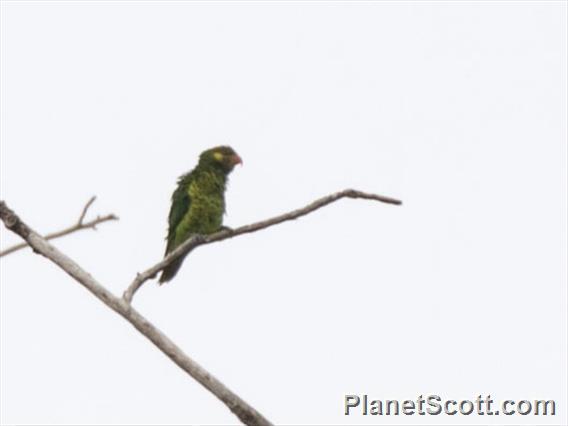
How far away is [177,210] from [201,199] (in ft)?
0.93

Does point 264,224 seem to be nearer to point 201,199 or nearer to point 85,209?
point 85,209

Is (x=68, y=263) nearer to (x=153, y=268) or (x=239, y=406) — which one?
(x=153, y=268)

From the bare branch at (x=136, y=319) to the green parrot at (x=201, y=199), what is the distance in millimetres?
4502

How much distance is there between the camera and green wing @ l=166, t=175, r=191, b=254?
898 cm

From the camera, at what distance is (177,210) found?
29.6 feet

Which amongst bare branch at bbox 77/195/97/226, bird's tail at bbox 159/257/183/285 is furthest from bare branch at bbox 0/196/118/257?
bird's tail at bbox 159/257/183/285

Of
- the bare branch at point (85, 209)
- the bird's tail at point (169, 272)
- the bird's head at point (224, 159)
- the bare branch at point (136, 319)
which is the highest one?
the bird's head at point (224, 159)

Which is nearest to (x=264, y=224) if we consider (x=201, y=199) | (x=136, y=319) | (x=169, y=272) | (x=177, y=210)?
(x=136, y=319)

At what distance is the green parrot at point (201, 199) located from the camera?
8875 millimetres

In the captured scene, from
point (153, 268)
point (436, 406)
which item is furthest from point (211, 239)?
point (436, 406)

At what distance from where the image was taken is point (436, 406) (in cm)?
682

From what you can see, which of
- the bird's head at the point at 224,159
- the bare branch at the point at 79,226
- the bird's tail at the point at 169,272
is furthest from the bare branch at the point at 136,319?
the bird's head at the point at 224,159

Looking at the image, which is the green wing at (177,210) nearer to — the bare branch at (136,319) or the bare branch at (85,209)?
the bare branch at (85,209)

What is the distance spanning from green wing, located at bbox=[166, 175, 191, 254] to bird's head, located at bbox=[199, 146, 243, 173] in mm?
335
